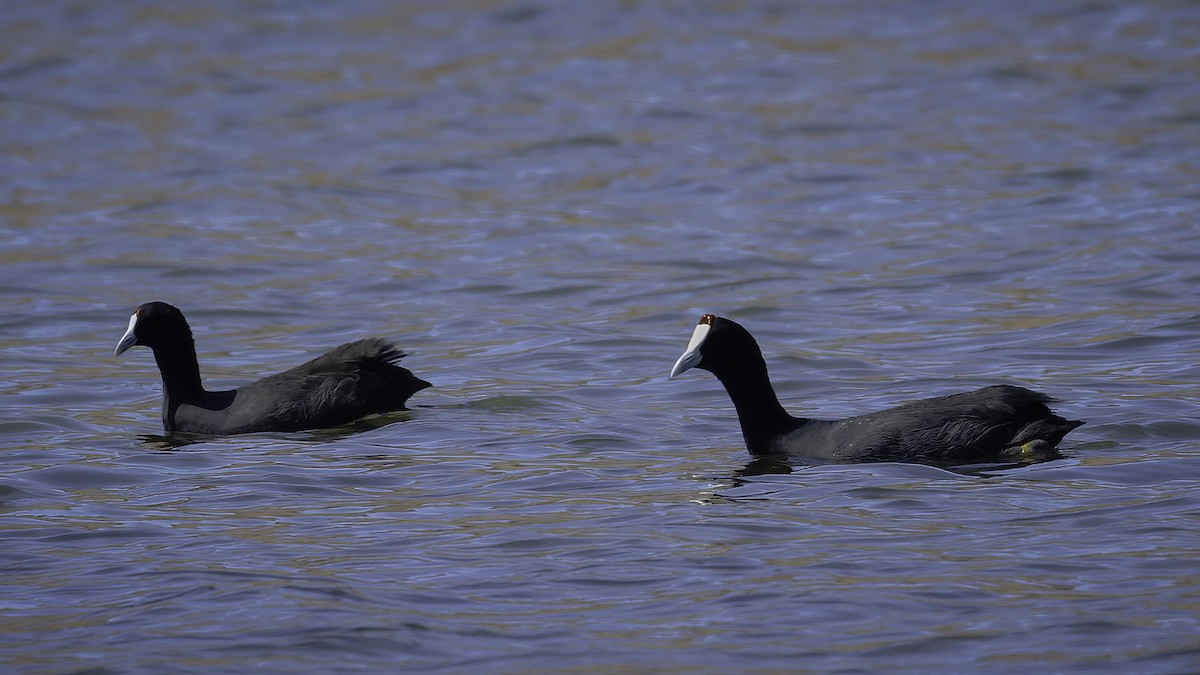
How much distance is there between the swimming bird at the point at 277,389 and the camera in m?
9.20

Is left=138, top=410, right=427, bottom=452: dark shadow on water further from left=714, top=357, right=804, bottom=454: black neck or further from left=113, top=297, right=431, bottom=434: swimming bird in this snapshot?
left=714, top=357, right=804, bottom=454: black neck

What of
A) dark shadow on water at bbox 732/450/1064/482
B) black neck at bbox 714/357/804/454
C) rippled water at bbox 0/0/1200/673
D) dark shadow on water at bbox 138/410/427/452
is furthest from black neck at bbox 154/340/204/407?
dark shadow on water at bbox 732/450/1064/482

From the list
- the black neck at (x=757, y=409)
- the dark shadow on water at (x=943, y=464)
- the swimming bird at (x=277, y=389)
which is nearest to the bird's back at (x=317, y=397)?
the swimming bird at (x=277, y=389)

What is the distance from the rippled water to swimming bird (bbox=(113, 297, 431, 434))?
0.20 m

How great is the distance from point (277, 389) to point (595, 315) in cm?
380

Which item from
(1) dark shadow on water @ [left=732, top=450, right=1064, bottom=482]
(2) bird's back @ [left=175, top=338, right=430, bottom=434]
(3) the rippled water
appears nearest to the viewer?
(3) the rippled water

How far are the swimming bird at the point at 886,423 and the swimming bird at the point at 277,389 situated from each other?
72.1 inches

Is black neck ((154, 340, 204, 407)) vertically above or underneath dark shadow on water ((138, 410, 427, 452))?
above

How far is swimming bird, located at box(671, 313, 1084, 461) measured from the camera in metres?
8.02

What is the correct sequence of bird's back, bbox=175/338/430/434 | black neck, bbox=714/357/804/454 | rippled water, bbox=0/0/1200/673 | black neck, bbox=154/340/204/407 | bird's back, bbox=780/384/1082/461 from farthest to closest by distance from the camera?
black neck, bbox=154/340/204/407 < bird's back, bbox=175/338/430/434 < black neck, bbox=714/357/804/454 < bird's back, bbox=780/384/1082/461 < rippled water, bbox=0/0/1200/673

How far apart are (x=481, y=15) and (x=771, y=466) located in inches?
722

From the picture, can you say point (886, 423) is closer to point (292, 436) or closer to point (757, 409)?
point (757, 409)

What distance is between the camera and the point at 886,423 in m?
8.16

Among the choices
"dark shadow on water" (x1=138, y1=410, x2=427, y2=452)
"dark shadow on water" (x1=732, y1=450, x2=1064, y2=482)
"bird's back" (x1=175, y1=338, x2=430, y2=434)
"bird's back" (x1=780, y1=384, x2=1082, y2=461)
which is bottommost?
"dark shadow on water" (x1=732, y1=450, x2=1064, y2=482)
